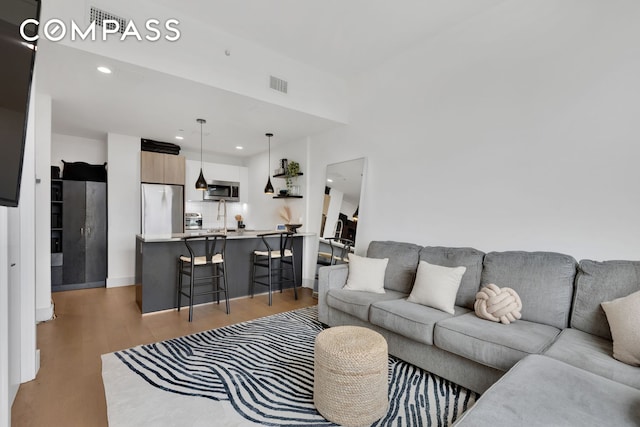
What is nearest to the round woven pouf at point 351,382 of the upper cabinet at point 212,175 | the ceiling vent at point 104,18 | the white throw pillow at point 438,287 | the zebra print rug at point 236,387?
the zebra print rug at point 236,387

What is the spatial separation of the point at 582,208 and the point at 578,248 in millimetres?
309

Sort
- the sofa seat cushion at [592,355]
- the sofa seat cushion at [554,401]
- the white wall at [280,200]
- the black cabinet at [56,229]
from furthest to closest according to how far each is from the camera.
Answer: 1. the white wall at [280,200]
2. the black cabinet at [56,229]
3. the sofa seat cushion at [592,355]
4. the sofa seat cushion at [554,401]

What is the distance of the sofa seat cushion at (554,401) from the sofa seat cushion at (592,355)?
186mm

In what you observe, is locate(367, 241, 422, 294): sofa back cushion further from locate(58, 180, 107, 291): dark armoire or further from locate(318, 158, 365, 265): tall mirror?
locate(58, 180, 107, 291): dark armoire

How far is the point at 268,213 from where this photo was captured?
6113 mm

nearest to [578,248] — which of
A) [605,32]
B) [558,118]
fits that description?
[558,118]

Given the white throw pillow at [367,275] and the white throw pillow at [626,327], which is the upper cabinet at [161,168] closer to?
the white throw pillow at [367,275]

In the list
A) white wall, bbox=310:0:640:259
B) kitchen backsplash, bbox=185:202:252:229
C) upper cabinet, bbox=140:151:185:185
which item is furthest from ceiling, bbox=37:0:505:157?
kitchen backsplash, bbox=185:202:252:229

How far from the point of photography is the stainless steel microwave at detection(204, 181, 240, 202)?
20.8ft

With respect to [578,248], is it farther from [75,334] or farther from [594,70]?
[75,334]

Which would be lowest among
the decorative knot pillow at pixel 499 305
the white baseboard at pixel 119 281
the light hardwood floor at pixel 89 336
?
the light hardwood floor at pixel 89 336

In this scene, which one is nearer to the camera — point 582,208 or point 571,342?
point 571,342

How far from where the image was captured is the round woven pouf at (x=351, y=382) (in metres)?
1.72

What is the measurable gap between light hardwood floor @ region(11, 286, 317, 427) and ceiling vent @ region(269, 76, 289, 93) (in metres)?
2.75
